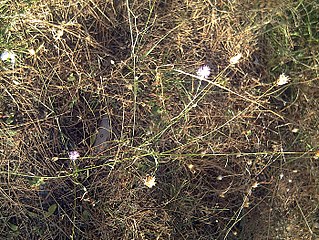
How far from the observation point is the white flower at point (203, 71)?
202 cm

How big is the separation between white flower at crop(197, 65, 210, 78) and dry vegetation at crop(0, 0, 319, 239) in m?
0.03

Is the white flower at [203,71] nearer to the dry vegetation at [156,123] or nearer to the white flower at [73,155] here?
the dry vegetation at [156,123]

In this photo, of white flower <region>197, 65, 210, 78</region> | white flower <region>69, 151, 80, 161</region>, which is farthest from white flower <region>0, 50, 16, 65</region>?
white flower <region>197, 65, 210, 78</region>

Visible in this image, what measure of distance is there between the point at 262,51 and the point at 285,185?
0.62 metres

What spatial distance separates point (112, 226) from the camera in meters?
1.94

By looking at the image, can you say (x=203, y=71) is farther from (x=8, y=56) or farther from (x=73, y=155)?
(x=8, y=56)

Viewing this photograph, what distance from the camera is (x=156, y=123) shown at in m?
1.97

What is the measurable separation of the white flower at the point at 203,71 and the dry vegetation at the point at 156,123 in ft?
0.10

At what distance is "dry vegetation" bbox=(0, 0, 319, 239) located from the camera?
1943mm

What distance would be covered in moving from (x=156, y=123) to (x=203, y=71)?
31 centimetres

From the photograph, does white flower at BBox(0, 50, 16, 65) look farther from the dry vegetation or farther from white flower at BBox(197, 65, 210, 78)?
white flower at BBox(197, 65, 210, 78)

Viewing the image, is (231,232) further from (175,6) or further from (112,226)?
(175,6)

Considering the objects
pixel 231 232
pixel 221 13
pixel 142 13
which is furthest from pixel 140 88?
pixel 231 232

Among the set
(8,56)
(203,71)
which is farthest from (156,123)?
(8,56)
